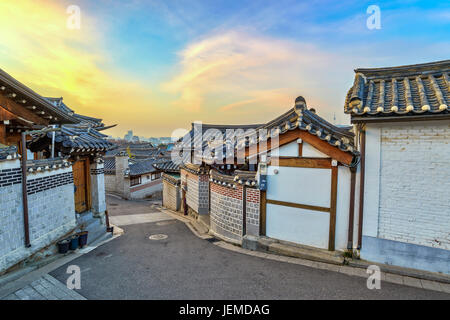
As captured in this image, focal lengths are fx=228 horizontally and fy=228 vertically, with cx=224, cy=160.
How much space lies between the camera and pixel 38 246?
23.8ft

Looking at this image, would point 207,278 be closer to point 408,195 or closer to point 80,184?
point 408,195

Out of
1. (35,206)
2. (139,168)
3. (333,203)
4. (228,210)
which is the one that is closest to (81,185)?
(35,206)

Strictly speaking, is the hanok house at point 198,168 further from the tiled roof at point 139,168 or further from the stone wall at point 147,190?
the stone wall at point 147,190

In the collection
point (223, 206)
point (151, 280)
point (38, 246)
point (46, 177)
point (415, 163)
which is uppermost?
point (415, 163)

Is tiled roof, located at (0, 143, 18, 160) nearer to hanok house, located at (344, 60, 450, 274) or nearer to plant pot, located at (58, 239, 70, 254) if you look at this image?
plant pot, located at (58, 239, 70, 254)

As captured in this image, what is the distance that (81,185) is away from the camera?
11.5m

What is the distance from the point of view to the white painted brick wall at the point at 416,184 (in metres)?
5.88

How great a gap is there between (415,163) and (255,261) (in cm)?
539

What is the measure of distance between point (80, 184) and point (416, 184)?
44.0 feet

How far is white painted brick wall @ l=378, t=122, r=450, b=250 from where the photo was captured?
19.3ft

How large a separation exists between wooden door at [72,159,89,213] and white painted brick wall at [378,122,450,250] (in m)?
12.4

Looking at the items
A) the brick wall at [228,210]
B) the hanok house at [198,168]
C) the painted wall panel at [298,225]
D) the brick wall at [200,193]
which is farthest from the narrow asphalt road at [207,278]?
the brick wall at [200,193]
